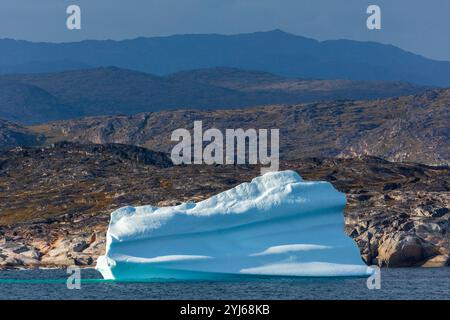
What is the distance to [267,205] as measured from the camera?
83.3 meters

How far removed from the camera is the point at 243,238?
8350 cm

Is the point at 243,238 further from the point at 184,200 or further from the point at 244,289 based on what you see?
the point at 184,200

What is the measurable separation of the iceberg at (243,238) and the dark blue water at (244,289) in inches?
47.1

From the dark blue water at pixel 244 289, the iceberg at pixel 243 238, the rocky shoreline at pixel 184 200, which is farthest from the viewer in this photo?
the rocky shoreline at pixel 184 200

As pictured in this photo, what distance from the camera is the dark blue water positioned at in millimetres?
76562

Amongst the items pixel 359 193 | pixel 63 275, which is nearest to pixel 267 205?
pixel 63 275

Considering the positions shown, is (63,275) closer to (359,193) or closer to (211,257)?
(211,257)

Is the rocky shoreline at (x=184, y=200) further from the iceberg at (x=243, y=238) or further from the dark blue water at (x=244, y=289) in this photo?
the iceberg at (x=243, y=238)

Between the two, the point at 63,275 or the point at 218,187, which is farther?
the point at 218,187

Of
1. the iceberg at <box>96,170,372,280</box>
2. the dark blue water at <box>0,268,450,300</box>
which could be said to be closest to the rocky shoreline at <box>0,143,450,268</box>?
the dark blue water at <box>0,268,450,300</box>

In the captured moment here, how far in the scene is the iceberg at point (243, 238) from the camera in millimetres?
82250

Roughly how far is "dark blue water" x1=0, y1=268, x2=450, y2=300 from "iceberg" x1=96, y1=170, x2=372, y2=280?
3.92 feet

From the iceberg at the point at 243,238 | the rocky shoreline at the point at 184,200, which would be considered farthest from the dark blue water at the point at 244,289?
the rocky shoreline at the point at 184,200
